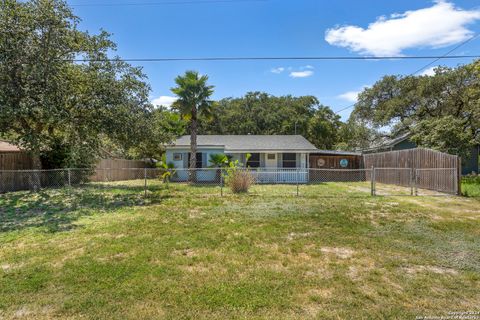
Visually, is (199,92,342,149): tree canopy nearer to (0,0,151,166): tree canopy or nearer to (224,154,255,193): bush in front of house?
(0,0,151,166): tree canopy

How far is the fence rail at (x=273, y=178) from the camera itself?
13.2m

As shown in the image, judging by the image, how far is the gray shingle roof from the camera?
21062mm

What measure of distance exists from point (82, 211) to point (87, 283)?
19.1 feet

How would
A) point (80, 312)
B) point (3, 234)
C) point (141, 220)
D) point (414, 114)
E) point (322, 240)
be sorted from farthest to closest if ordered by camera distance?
point (414, 114)
point (141, 220)
point (3, 234)
point (322, 240)
point (80, 312)

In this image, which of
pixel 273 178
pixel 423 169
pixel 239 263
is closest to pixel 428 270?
pixel 239 263

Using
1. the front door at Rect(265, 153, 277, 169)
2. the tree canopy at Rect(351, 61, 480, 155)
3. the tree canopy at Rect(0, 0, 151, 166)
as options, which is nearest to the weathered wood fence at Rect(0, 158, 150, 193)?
the tree canopy at Rect(0, 0, 151, 166)

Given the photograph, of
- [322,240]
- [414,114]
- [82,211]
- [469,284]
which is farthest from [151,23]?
[414,114]

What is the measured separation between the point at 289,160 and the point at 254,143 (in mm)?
2809

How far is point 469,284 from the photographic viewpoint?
4.03 meters

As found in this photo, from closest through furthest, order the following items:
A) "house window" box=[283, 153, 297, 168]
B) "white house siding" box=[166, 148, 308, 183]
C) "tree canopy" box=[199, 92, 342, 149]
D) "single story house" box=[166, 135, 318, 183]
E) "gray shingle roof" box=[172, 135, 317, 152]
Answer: "white house siding" box=[166, 148, 308, 183]
"single story house" box=[166, 135, 318, 183]
"gray shingle roof" box=[172, 135, 317, 152]
"house window" box=[283, 153, 297, 168]
"tree canopy" box=[199, 92, 342, 149]

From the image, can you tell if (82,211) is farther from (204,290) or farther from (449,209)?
(449,209)

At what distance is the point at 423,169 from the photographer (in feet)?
46.0

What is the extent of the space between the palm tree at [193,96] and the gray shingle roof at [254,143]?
202 centimetres

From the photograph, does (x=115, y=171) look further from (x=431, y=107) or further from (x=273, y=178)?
(x=431, y=107)
